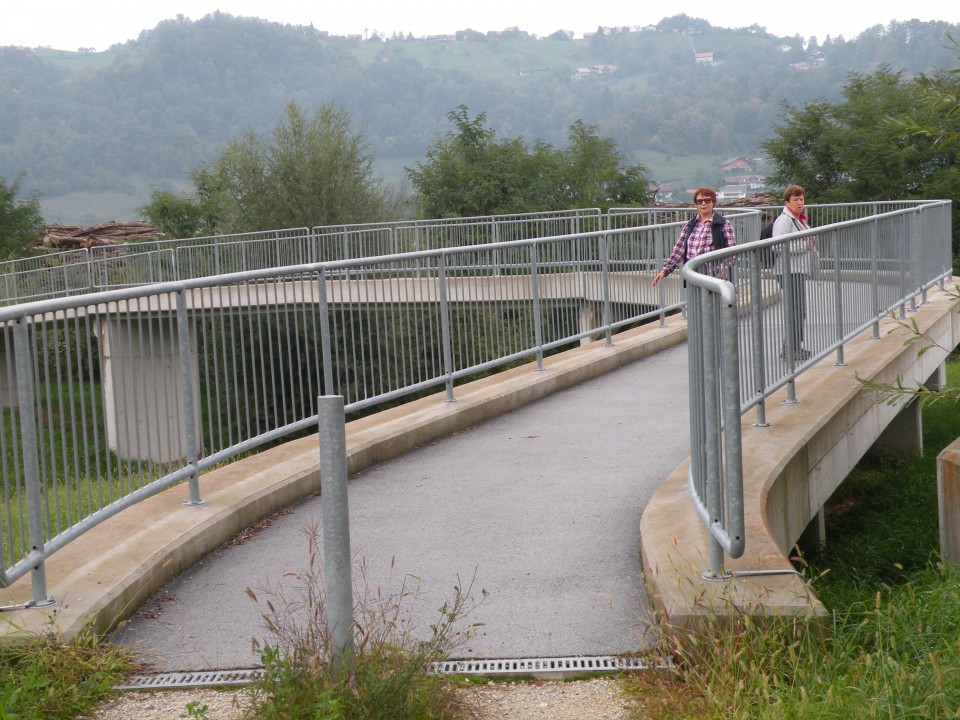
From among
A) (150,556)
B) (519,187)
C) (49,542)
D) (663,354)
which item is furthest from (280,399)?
(519,187)

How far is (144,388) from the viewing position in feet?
19.7

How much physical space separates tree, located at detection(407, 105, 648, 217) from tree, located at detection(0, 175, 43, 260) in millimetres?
15812

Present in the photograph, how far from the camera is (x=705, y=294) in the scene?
479cm

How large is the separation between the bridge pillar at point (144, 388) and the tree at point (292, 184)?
42612 mm

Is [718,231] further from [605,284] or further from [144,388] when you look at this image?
[144,388]

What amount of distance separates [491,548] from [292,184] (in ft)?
145

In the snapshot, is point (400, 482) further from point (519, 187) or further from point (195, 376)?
point (519, 187)

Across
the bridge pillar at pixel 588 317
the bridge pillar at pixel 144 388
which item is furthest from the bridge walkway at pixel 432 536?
the bridge pillar at pixel 588 317

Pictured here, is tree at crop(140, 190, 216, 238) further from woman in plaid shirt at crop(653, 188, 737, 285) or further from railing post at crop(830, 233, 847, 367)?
railing post at crop(830, 233, 847, 367)

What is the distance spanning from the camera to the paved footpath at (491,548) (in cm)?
499

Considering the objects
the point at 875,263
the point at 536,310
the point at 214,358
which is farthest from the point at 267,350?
the point at 875,263

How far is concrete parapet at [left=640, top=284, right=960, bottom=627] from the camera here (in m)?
4.55

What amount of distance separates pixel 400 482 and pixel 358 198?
4245 centimetres

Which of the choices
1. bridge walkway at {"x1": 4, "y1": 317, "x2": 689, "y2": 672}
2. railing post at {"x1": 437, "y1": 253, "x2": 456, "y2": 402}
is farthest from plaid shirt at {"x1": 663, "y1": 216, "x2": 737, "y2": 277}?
railing post at {"x1": 437, "y1": 253, "x2": 456, "y2": 402}
